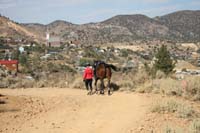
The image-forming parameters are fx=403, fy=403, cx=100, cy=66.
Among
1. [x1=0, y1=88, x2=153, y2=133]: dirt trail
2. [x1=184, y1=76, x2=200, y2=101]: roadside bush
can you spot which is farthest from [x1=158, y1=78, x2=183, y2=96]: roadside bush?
[x1=0, y1=88, x2=153, y2=133]: dirt trail

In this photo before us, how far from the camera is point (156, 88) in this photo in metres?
18.9

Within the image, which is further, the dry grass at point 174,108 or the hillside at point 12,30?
the hillside at point 12,30

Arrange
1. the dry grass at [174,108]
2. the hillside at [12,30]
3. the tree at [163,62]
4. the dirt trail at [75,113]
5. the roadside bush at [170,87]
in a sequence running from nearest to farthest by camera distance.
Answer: the dirt trail at [75,113] → the dry grass at [174,108] → the roadside bush at [170,87] → the tree at [163,62] → the hillside at [12,30]

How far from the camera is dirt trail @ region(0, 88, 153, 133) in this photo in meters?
11.6

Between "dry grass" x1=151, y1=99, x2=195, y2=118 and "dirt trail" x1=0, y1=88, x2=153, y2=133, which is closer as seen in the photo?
"dirt trail" x1=0, y1=88, x2=153, y2=133

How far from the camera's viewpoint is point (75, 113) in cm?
1367

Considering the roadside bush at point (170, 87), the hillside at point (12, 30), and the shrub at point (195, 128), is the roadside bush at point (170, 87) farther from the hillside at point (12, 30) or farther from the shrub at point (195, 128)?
the hillside at point (12, 30)

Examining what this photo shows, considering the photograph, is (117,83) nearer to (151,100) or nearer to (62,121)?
(151,100)

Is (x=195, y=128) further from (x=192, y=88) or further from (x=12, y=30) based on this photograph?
(x=12, y=30)

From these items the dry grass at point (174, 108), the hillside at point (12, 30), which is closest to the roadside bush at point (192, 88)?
the dry grass at point (174, 108)

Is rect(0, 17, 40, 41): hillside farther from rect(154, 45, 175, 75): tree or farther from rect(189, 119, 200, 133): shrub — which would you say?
rect(189, 119, 200, 133): shrub

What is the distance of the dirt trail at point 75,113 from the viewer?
11.6 metres

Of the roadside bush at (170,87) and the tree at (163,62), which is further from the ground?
the tree at (163,62)

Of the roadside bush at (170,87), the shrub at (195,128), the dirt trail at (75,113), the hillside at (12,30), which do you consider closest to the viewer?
the shrub at (195,128)
